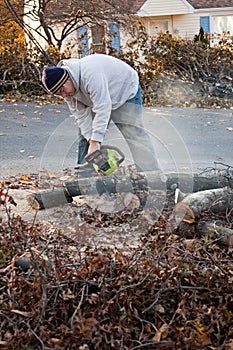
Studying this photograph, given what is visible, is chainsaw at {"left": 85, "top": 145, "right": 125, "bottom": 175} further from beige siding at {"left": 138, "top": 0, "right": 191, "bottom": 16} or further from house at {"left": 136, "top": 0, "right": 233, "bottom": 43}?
beige siding at {"left": 138, "top": 0, "right": 191, "bottom": 16}

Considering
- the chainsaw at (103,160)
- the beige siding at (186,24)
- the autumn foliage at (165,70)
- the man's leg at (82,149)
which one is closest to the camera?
the chainsaw at (103,160)

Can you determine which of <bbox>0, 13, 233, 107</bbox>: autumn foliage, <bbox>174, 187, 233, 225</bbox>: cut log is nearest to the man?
<bbox>174, 187, 233, 225</bbox>: cut log

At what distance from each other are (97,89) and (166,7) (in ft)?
62.8

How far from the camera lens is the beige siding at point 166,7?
72.8 ft

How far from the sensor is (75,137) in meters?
8.39

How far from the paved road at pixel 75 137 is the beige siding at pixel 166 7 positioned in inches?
470

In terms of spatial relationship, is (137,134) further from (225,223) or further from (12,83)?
(12,83)

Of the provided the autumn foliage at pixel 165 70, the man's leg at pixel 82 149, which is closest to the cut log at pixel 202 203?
the man's leg at pixel 82 149

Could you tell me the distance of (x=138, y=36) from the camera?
13.2 meters

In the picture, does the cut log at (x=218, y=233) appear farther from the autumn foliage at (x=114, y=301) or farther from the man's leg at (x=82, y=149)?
the man's leg at (x=82, y=149)

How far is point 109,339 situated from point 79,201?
205cm

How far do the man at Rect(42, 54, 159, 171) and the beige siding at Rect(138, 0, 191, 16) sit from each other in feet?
59.1

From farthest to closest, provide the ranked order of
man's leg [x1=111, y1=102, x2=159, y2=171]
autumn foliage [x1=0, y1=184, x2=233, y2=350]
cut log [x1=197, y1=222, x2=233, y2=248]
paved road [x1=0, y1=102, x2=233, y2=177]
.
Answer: paved road [x1=0, y1=102, x2=233, y2=177]
man's leg [x1=111, y1=102, x2=159, y2=171]
cut log [x1=197, y1=222, x2=233, y2=248]
autumn foliage [x1=0, y1=184, x2=233, y2=350]

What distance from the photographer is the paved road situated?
6781 mm
